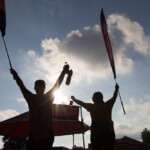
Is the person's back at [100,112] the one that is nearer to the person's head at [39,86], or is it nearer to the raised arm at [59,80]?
the raised arm at [59,80]

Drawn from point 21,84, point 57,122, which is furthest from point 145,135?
point 21,84

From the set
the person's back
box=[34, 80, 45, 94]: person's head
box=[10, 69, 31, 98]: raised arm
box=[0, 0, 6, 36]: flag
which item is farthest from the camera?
the person's back

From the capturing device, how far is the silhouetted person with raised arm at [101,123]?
361 cm

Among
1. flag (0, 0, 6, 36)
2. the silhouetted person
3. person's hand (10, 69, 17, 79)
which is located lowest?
the silhouetted person

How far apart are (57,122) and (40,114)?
4.42m

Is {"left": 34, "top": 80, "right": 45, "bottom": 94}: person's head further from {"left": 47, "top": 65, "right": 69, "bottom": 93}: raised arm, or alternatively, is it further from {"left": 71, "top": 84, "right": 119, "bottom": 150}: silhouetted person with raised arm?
{"left": 71, "top": 84, "right": 119, "bottom": 150}: silhouetted person with raised arm

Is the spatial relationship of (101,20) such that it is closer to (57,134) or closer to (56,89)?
(56,89)

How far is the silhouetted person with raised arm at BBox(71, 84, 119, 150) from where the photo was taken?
11.8ft

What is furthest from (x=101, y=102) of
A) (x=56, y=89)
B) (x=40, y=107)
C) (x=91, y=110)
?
(x=40, y=107)

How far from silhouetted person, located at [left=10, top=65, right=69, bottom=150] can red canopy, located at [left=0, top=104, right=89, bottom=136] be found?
3724 mm

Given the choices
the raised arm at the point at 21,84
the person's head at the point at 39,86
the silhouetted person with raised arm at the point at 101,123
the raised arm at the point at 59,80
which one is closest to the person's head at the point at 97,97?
the silhouetted person with raised arm at the point at 101,123

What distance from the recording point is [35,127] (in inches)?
103

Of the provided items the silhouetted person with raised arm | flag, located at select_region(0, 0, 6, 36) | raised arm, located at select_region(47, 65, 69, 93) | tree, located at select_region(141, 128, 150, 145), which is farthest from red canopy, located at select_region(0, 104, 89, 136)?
tree, located at select_region(141, 128, 150, 145)

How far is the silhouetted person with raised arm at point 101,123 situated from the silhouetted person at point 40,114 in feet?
4.10
